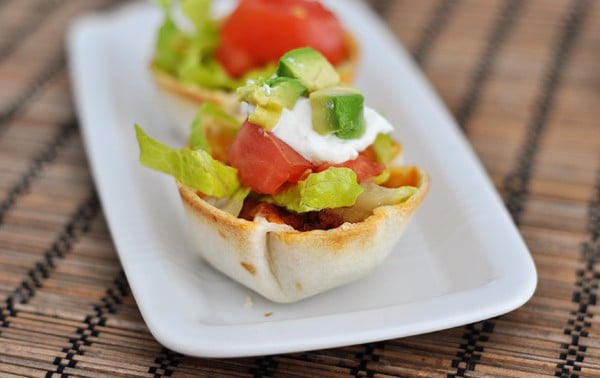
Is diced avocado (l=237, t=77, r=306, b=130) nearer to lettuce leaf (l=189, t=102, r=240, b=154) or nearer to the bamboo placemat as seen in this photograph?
lettuce leaf (l=189, t=102, r=240, b=154)

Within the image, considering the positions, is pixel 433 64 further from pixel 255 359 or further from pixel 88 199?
pixel 255 359

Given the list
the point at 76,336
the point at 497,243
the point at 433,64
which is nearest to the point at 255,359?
the point at 76,336

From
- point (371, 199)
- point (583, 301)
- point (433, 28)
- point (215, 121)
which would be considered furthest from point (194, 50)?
point (583, 301)

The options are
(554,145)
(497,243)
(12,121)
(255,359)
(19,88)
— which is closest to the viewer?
(255,359)

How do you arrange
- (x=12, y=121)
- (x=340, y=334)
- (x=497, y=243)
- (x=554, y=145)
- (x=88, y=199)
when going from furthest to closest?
(x=12, y=121) → (x=554, y=145) → (x=88, y=199) → (x=497, y=243) → (x=340, y=334)

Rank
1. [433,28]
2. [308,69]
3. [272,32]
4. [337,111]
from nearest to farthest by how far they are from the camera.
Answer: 1. [337,111]
2. [308,69]
3. [272,32]
4. [433,28]

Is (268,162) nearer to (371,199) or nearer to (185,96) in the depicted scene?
(371,199)
